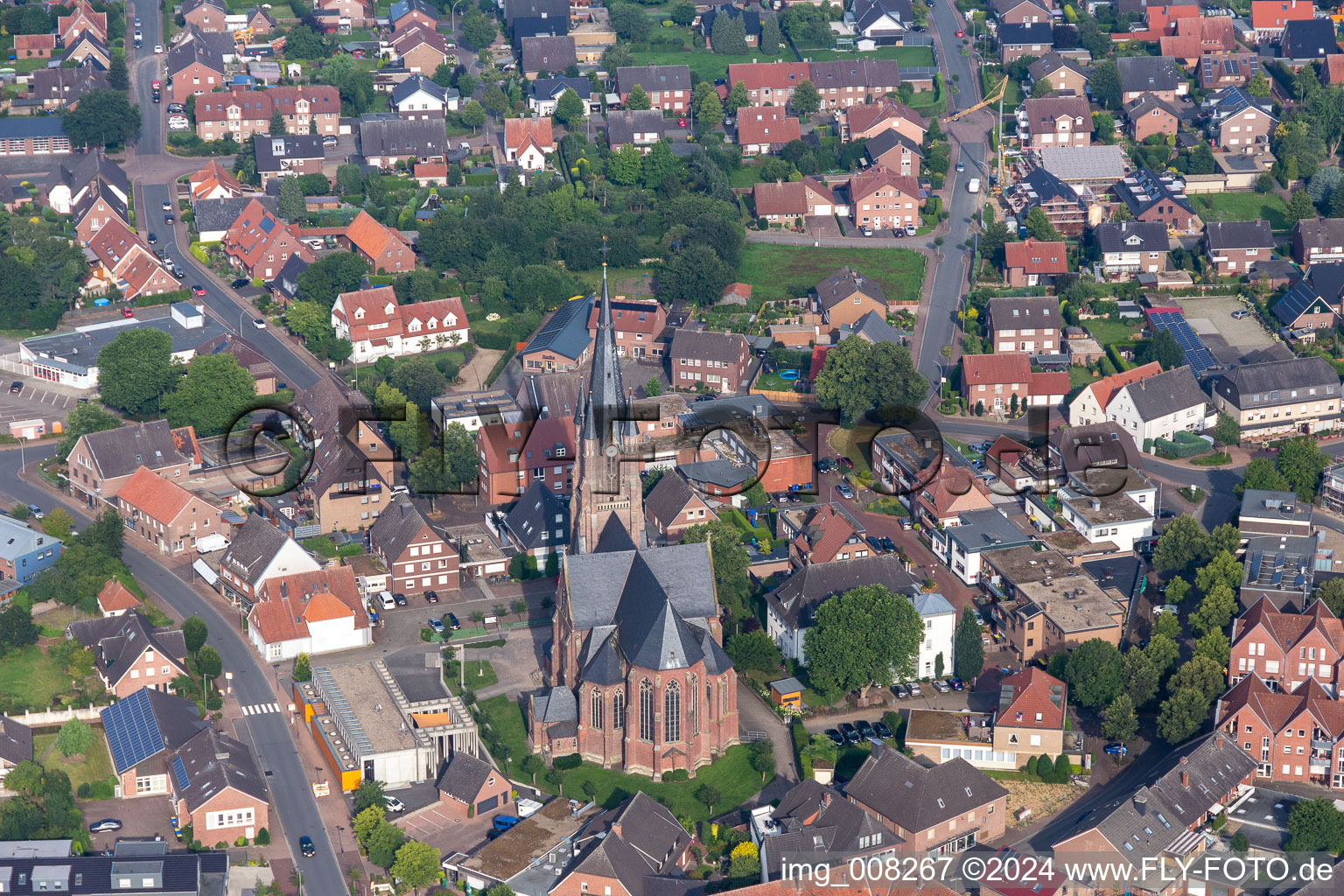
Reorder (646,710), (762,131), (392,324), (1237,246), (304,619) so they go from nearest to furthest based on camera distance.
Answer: (646,710)
(304,619)
(392,324)
(1237,246)
(762,131)

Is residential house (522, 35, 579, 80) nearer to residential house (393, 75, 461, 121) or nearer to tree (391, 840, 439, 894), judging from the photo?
residential house (393, 75, 461, 121)

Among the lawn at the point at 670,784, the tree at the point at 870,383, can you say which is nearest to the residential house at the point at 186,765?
the lawn at the point at 670,784

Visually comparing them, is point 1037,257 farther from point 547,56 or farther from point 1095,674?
point 547,56

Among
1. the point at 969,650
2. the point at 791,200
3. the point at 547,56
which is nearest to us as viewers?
the point at 969,650

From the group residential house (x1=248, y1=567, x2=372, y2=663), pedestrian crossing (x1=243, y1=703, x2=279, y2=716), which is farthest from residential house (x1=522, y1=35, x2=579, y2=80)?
pedestrian crossing (x1=243, y1=703, x2=279, y2=716)

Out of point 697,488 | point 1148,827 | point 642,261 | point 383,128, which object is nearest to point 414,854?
point 1148,827

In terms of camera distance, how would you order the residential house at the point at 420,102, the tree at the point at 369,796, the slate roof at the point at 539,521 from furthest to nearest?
the residential house at the point at 420,102, the slate roof at the point at 539,521, the tree at the point at 369,796

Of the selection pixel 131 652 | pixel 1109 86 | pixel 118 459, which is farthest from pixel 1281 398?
pixel 131 652

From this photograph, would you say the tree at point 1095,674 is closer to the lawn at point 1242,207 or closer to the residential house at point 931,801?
the residential house at point 931,801
